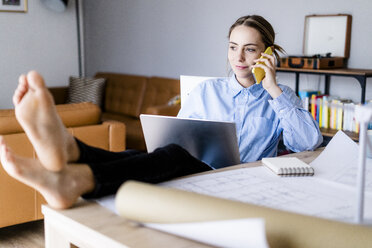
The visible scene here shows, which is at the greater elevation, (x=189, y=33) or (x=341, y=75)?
(x=189, y=33)

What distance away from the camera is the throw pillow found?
535 centimetres

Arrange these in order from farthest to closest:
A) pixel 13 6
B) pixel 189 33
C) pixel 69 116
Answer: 1. pixel 13 6
2. pixel 189 33
3. pixel 69 116

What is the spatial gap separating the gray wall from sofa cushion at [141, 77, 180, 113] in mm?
221

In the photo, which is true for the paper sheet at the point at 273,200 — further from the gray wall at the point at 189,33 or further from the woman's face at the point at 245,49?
the gray wall at the point at 189,33

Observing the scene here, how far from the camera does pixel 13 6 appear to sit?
225 inches

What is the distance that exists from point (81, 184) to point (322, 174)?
68 centimetres

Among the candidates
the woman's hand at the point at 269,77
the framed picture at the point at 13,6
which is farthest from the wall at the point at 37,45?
the woman's hand at the point at 269,77

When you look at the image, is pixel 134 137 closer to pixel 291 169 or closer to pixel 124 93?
pixel 124 93

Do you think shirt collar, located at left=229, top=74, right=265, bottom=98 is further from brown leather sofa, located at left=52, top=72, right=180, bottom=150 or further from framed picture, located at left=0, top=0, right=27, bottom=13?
framed picture, located at left=0, top=0, right=27, bottom=13

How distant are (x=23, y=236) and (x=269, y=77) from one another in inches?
78.3

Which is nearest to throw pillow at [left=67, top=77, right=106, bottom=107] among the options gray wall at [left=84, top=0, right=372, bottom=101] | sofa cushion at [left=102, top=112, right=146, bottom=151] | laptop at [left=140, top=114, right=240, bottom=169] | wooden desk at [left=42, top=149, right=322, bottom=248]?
gray wall at [left=84, top=0, right=372, bottom=101]

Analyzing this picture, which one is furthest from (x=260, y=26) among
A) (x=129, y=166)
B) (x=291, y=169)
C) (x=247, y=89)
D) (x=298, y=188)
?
(x=129, y=166)

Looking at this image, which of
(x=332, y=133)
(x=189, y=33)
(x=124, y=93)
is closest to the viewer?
(x=332, y=133)

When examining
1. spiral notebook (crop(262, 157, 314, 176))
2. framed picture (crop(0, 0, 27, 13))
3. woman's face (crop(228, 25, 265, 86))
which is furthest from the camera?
framed picture (crop(0, 0, 27, 13))
